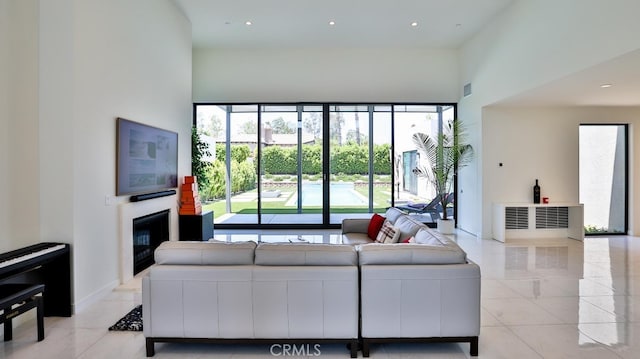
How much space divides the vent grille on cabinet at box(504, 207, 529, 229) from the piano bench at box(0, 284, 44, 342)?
734cm

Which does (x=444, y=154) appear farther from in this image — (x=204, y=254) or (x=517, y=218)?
(x=204, y=254)

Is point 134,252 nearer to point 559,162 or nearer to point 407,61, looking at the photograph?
point 407,61

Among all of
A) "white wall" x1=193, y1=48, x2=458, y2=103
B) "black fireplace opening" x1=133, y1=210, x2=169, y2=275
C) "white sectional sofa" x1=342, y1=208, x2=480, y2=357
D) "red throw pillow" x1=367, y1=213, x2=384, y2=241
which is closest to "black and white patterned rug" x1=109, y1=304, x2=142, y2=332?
"black fireplace opening" x1=133, y1=210, x2=169, y2=275

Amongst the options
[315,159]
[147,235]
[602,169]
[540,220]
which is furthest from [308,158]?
[602,169]

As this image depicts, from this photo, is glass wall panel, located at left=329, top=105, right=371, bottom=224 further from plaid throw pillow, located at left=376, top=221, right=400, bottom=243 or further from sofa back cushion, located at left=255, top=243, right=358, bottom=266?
sofa back cushion, located at left=255, top=243, right=358, bottom=266

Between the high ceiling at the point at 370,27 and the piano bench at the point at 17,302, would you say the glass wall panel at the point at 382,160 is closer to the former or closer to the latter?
the high ceiling at the point at 370,27

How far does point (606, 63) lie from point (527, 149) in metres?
3.33

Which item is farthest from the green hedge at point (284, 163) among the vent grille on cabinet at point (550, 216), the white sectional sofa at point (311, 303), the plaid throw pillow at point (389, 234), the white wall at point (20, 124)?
the white sectional sofa at point (311, 303)

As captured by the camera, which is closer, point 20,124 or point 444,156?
point 20,124

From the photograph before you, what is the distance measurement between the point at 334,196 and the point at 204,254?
19.5 feet

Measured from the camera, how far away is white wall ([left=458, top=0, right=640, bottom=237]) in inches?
163

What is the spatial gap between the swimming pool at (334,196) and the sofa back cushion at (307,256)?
18.9 ft

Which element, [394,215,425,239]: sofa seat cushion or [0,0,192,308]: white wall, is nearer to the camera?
[0,0,192,308]: white wall

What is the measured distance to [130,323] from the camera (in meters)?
3.35
